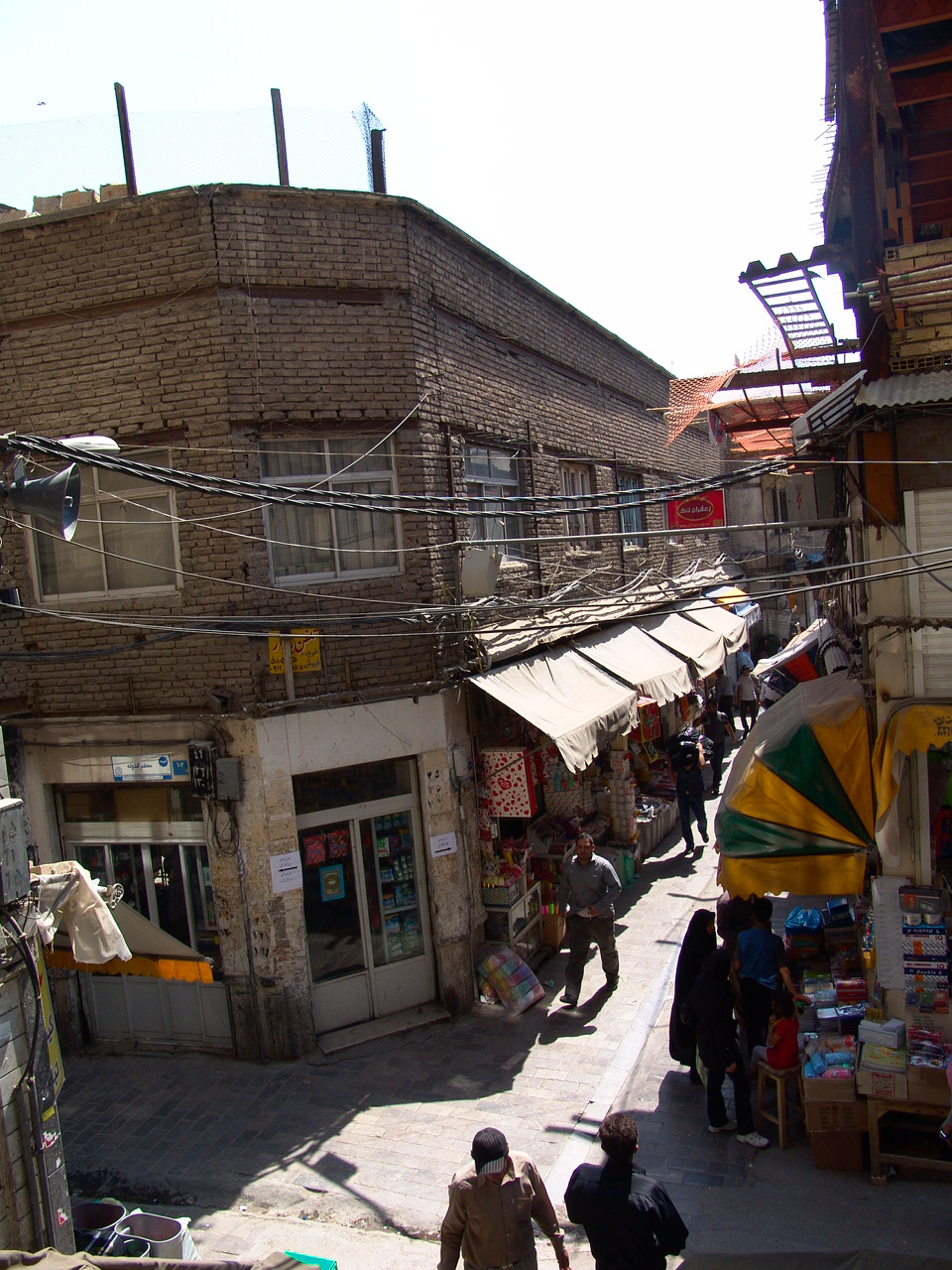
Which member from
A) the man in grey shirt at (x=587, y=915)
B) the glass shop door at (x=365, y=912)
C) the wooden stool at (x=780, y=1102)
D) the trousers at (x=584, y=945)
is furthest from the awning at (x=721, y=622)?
the wooden stool at (x=780, y=1102)

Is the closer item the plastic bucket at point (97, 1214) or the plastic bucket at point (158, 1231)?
the plastic bucket at point (158, 1231)

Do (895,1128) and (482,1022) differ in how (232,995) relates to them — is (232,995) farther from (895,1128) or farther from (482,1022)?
(895,1128)

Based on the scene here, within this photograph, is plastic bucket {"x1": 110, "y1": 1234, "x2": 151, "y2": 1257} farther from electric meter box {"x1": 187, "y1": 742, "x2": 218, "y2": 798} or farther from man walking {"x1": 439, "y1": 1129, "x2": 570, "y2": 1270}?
electric meter box {"x1": 187, "y1": 742, "x2": 218, "y2": 798}

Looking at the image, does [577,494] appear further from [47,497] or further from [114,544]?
[47,497]

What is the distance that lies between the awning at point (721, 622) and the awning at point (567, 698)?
5.99 metres

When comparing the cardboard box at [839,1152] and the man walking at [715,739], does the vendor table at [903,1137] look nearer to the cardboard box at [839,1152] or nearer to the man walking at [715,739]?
the cardboard box at [839,1152]

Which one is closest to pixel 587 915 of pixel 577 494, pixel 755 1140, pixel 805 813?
pixel 755 1140

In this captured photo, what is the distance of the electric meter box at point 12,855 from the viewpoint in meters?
5.30

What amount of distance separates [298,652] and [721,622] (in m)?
11.5

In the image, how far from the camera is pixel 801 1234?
5.73m

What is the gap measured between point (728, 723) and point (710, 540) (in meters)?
4.88

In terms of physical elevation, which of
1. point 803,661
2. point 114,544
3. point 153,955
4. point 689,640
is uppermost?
point 114,544

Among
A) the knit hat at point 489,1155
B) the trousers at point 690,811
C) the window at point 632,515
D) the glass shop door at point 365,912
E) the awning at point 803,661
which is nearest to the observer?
the knit hat at point 489,1155

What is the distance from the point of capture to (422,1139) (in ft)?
24.0
